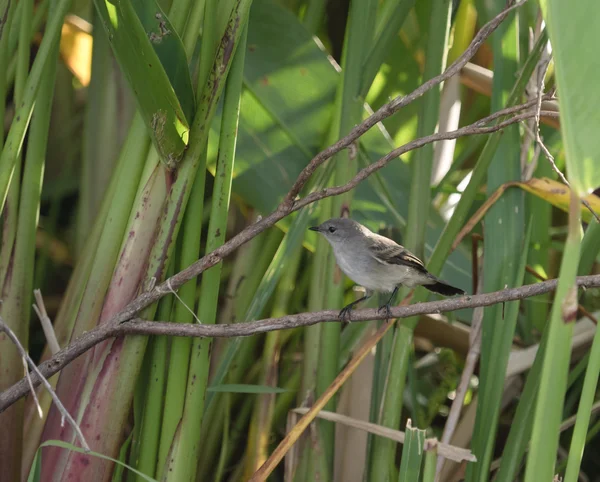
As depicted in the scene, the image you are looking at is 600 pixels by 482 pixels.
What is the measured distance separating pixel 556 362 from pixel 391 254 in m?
1.47

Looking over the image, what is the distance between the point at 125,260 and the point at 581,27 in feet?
3.85

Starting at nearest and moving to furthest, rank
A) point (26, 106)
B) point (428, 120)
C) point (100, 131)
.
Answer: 1. point (26, 106)
2. point (428, 120)
3. point (100, 131)

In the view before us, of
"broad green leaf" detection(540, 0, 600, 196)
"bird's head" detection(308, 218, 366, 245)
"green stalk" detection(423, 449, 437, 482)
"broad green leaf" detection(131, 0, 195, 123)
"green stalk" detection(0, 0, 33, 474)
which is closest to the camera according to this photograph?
"broad green leaf" detection(540, 0, 600, 196)

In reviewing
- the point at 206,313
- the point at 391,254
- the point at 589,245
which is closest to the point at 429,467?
the point at 206,313

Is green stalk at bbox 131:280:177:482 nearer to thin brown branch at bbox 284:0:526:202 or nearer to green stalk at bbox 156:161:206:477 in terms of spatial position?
green stalk at bbox 156:161:206:477

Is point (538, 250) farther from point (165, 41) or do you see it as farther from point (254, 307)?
point (165, 41)

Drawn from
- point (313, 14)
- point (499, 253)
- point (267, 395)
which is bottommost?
point (267, 395)

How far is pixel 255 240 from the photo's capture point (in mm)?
2379

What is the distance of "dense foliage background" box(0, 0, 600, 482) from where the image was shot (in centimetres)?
167

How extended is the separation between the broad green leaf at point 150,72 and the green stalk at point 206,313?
0.10m

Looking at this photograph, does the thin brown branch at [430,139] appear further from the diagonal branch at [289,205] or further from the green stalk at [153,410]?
the green stalk at [153,410]

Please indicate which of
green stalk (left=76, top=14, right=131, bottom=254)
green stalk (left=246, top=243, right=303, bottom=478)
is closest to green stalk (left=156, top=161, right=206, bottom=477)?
green stalk (left=246, top=243, right=303, bottom=478)

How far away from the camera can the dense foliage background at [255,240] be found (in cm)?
167

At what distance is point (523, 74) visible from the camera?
74.2 inches
